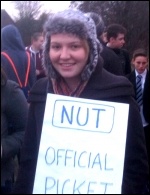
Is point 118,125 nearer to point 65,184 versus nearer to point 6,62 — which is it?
point 65,184

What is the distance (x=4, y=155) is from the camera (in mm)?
2467

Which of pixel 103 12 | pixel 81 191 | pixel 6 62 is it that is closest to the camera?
pixel 81 191

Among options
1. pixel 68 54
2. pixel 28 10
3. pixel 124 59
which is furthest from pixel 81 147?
pixel 28 10

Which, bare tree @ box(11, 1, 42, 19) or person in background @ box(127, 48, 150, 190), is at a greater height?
bare tree @ box(11, 1, 42, 19)

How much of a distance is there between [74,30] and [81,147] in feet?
1.62

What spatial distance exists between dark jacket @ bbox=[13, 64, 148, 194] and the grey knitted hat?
5cm

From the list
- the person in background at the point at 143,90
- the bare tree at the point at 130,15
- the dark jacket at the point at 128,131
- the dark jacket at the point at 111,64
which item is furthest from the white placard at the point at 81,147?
the bare tree at the point at 130,15

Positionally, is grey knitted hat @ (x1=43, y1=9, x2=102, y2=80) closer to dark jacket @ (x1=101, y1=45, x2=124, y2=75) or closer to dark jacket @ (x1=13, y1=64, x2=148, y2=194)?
dark jacket @ (x1=13, y1=64, x2=148, y2=194)

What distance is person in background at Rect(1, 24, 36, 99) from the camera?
4469 mm

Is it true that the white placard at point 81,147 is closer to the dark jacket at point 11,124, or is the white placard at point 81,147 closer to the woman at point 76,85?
the woman at point 76,85

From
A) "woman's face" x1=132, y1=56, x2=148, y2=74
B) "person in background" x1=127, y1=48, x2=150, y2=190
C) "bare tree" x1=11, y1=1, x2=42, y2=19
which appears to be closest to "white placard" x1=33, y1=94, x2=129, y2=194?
"person in background" x1=127, y1=48, x2=150, y2=190

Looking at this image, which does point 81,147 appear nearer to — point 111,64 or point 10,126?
point 10,126

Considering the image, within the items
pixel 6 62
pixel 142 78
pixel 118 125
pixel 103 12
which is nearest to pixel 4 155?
pixel 118 125

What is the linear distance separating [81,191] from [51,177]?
132mm
